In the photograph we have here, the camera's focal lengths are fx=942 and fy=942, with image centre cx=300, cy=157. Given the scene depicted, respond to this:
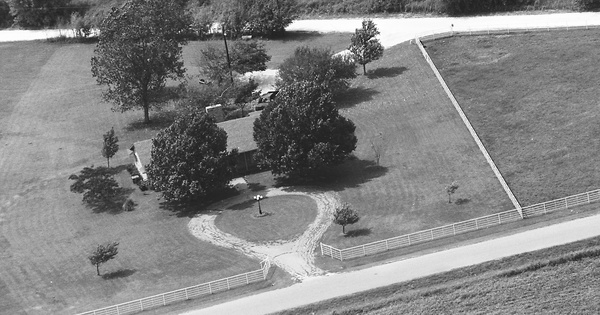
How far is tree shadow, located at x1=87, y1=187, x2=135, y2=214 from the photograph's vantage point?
249 feet

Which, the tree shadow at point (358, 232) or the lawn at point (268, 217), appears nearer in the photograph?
the tree shadow at point (358, 232)

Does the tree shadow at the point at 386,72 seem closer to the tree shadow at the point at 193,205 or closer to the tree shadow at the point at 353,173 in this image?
the tree shadow at the point at 353,173

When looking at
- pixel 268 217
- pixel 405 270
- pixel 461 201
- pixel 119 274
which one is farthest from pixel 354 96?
pixel 405 270

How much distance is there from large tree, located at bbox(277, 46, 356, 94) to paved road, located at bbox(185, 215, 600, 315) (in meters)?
33.7

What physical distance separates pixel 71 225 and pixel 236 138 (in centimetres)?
1621

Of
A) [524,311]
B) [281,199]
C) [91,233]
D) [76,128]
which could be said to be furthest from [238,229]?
[76,128]

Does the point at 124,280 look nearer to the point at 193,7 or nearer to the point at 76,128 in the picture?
the point at 76,128

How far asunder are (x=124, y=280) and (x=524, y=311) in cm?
2602

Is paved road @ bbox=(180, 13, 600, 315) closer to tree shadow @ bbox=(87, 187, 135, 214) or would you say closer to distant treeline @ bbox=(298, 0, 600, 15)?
tree shadow @ bbox=(87, 187, 135, 214)

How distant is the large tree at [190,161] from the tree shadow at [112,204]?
4334 millimetres

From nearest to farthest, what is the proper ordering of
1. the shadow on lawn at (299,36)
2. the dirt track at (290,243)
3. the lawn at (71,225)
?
the dirt track at (290,243)
the lawn at (71,225)
the shadow on lawn at (299,36)

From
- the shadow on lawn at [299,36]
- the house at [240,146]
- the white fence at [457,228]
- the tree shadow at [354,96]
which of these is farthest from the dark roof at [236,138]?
the shadow on lawn at [299,36]

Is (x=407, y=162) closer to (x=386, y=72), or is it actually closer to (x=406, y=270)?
(x=406, y=270)

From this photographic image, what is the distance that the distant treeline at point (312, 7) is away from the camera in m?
110
